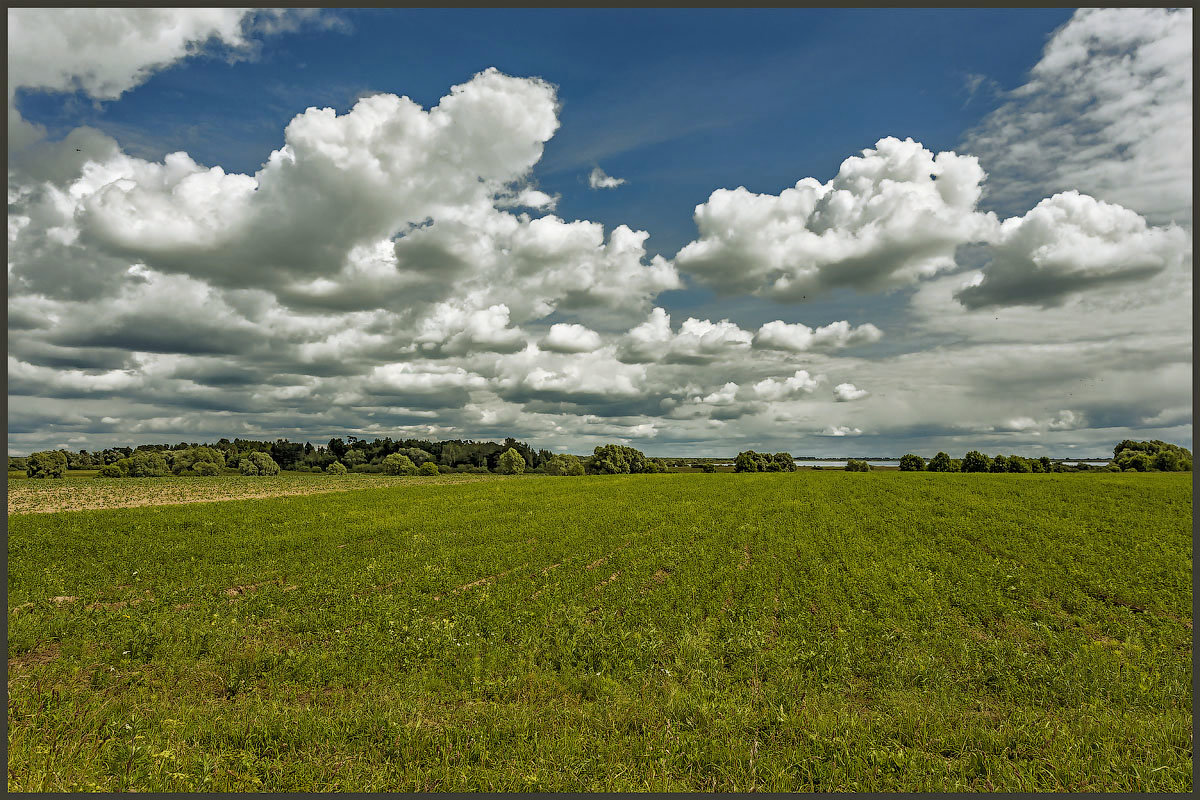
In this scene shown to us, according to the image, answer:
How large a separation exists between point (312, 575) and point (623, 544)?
14696 mm

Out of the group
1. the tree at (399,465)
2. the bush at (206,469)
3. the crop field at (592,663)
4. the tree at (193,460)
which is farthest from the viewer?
the tree at (399,465)

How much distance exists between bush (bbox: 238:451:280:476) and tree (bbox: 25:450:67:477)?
124 feet

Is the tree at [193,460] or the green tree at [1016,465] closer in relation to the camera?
the green tree at [1016,465]

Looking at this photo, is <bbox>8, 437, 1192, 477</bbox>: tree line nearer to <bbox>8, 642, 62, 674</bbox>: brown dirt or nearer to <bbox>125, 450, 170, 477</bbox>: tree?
<bbox>125, 450, 170, 477</bbox>: tree

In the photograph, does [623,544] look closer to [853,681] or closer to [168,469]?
[853,681]

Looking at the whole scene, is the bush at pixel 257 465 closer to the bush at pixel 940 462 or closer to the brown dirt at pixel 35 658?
the brown dirt at pixel 35 658

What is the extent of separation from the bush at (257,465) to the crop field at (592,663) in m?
137

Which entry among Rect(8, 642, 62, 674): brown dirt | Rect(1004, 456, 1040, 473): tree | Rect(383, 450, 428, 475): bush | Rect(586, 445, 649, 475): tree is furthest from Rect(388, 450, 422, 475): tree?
Rect(1004, 456, 1040, 473): tree

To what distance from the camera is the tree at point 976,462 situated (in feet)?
484

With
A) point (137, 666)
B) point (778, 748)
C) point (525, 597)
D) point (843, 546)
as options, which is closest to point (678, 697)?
point (778, 748)

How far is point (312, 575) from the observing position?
69.9 feet

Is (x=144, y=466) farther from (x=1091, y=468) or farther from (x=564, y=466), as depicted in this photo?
(x=1091, y=468)

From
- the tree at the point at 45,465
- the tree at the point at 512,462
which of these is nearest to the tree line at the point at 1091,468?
the tree at the point at 512,462

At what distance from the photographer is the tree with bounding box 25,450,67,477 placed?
13125cm
